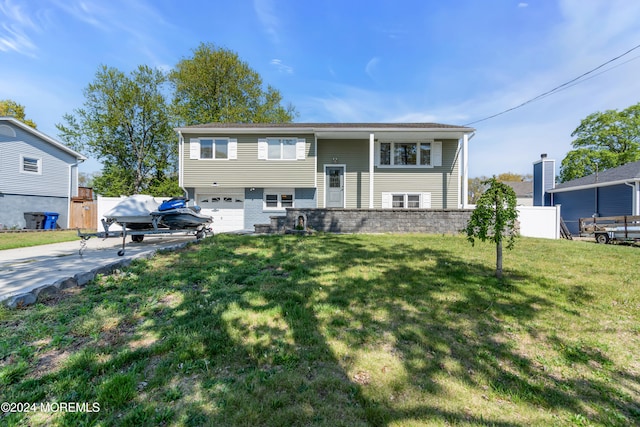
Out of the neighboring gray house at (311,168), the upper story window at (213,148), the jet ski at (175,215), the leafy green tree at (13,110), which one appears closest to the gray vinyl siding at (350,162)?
the neighboring gray house at (311,168)

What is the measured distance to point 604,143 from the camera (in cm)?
2875

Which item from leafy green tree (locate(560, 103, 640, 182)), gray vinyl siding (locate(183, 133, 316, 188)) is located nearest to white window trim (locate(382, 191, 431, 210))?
gray vinyl siding (locate(183, 133, 316, 188))

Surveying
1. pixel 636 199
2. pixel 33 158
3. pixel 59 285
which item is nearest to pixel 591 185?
pixel 636 199

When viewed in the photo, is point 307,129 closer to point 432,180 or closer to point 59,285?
point 432,180

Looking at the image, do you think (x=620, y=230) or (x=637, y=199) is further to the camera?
(x=637, y=199)

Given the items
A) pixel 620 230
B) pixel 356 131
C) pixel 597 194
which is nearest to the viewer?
pixel 620 230

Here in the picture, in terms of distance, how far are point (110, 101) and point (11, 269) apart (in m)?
24.3

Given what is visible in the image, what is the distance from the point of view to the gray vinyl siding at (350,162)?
14461 mm

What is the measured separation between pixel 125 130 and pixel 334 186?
69.0 ft

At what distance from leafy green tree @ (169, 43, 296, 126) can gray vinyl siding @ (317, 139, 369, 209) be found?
14.1 m

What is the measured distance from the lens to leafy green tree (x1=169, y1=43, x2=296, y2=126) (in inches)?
977

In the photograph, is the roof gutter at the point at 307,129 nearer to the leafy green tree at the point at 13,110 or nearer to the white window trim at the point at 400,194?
the white window trim at the point at 400,194

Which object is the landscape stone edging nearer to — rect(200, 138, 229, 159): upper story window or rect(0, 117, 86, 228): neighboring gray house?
Answer: rect(200, 138, 229, 159): upper story window

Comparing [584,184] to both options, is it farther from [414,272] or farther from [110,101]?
[110,101]
